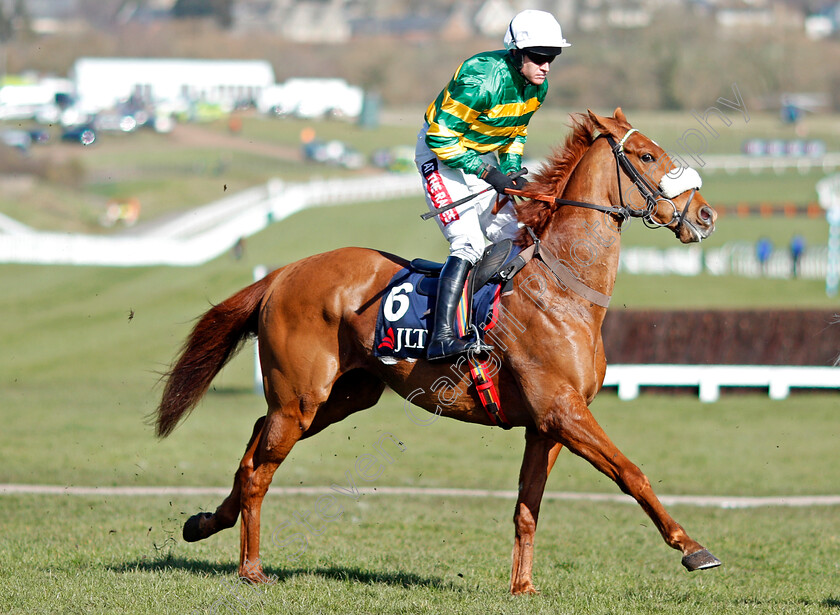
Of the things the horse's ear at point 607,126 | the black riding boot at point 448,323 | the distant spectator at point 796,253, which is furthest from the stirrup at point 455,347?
the distant spectator at point 796,253

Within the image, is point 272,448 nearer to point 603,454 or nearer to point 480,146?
point 603,454

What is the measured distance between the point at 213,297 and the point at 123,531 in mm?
14556

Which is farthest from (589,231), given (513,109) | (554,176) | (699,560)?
(699,560)

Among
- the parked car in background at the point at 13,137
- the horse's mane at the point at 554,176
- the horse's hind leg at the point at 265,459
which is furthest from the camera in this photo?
the parked car in background at the point at 13,137

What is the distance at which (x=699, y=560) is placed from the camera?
181 inches

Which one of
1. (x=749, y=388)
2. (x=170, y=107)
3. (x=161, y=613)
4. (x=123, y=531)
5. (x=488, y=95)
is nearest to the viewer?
(x=161, y=613)

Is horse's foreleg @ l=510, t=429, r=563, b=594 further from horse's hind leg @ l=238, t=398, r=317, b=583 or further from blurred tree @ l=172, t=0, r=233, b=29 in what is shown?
blurred tree @ l=172, t=0, r=233, b=29

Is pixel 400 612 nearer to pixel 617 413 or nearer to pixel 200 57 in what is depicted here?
pixel 617 413

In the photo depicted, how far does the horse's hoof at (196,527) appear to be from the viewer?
19.7 feet

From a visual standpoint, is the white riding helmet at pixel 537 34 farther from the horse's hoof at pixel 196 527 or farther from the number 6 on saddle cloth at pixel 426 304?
the horse's hoof at pixel 196 527

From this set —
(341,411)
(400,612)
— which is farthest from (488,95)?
(400,612)

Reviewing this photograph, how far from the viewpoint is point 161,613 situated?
484 cm

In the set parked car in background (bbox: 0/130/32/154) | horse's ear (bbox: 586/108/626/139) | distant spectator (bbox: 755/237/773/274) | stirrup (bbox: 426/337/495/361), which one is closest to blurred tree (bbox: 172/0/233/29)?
parked car in background (bbox: 0/130/32/154)

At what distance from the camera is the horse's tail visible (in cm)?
634
